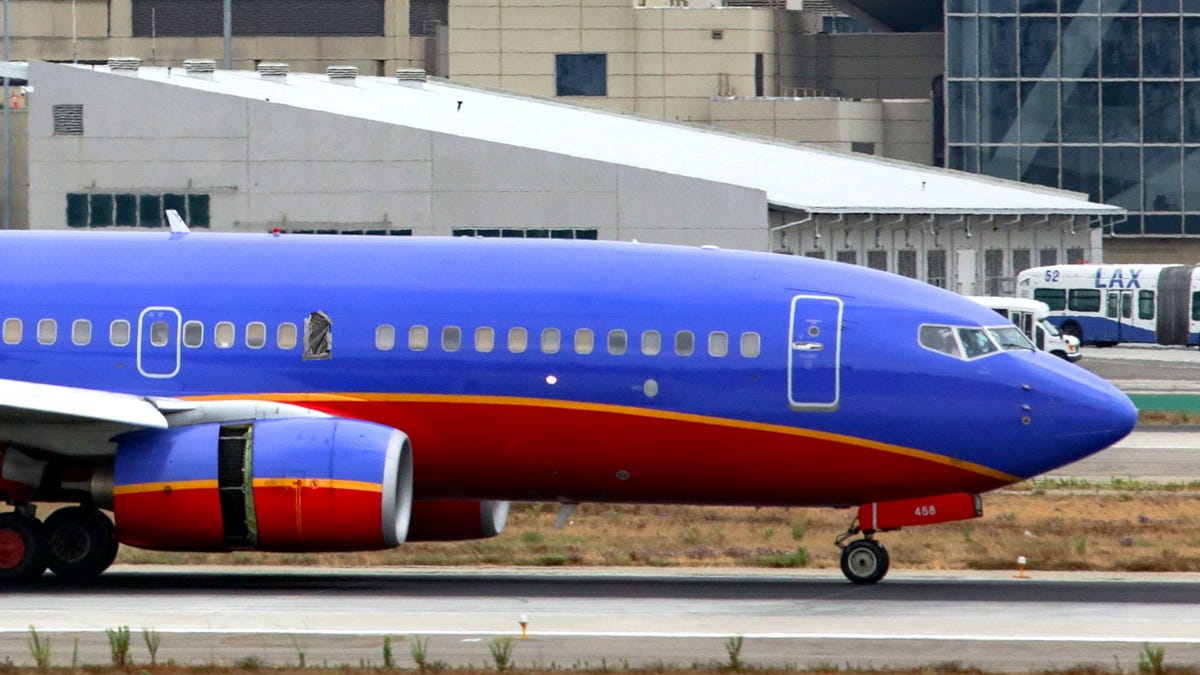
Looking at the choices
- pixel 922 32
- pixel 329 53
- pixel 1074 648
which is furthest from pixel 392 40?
pixel 1074 648

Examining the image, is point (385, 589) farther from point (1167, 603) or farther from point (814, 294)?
point (1167, 603)

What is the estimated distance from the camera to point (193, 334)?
1013 inches

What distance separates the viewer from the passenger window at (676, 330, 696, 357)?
25.4 metres

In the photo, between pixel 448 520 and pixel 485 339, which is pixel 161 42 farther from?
pixel 485 339

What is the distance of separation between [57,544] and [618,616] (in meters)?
7.83

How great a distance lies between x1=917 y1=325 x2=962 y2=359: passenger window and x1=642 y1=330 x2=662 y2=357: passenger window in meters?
3.29

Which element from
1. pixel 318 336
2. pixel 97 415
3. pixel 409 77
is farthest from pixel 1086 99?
pixel 97 415

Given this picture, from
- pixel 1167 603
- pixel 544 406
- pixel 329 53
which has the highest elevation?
pixel 329 53

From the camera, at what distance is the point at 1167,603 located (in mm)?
24969

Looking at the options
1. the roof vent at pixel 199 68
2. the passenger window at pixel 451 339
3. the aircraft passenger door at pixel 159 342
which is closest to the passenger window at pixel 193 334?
the aircraft passenger door at pixel 159 342

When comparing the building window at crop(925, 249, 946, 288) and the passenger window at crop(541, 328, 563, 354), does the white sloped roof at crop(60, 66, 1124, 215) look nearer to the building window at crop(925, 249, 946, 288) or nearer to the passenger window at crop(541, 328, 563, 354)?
the building window at crop(925, 249, 946, 288)

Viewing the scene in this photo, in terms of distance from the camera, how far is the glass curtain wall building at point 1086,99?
326 feet

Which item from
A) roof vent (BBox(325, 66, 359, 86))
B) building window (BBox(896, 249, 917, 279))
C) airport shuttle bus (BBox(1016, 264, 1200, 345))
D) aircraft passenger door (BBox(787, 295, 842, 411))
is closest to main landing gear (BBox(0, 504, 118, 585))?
aircraft passenger door (BBox(787, 295, 842, 411))

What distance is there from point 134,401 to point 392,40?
93713mm
